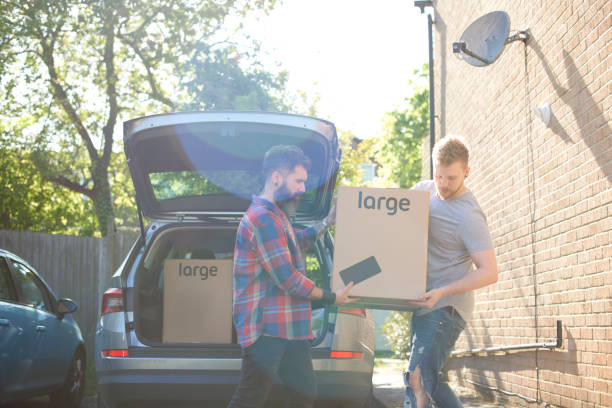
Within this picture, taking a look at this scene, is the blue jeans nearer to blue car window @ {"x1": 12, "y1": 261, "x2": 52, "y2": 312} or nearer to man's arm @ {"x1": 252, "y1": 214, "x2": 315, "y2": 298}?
man's arm @ {"x1": 252, "y1": 214, "x2": 315, "y2": 298}

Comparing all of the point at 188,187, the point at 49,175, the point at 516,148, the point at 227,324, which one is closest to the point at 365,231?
the point at 227,324

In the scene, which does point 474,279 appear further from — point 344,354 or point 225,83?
point 225,83

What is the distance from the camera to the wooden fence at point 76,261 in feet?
34.1

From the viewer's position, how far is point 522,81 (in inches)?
272

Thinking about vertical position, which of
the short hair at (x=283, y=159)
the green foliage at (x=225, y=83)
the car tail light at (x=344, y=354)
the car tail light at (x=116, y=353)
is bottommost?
the car tail light at (x=116, y=353)

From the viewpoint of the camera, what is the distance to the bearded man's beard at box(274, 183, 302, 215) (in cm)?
358

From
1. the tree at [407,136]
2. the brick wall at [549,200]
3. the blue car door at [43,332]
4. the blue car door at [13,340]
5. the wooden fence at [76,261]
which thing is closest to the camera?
the brick wall at [549,200]

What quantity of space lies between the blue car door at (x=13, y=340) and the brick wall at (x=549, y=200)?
4227 millimetres

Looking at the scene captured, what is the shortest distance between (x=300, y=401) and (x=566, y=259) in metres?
3.06

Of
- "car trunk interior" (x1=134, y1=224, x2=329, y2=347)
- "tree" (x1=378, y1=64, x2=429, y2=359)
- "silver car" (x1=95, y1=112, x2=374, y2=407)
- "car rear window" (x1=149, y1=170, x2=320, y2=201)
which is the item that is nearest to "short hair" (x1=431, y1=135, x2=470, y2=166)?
"silver car" (x1=95, y1=112, x2=374, y2=407)

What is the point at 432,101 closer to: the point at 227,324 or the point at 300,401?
the point at 227,324

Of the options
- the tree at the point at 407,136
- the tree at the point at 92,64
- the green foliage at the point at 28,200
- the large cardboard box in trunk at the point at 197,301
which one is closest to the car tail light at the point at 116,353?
the large cardboard box in trunk at the point at 197,301

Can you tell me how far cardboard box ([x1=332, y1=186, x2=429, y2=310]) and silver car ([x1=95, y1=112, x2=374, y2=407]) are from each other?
3.19 feet

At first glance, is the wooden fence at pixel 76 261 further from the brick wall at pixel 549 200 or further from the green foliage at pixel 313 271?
the brick wall at pixel 549 200
